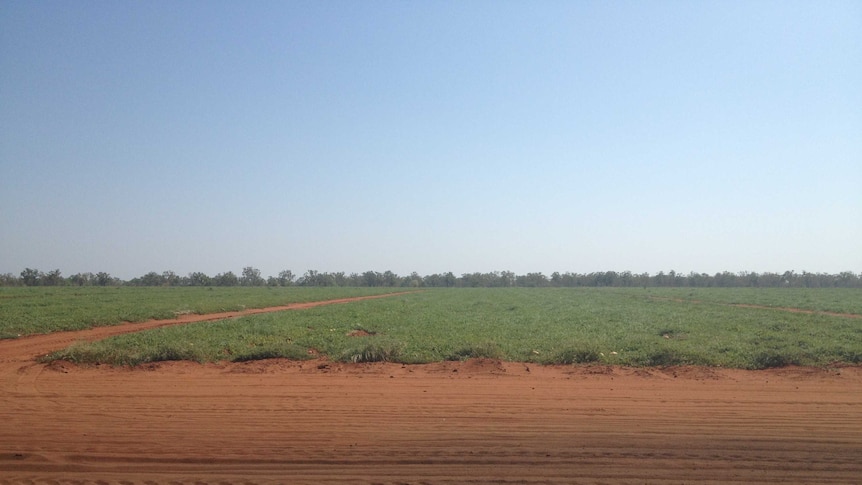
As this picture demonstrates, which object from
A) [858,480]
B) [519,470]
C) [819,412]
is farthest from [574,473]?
[819,412]

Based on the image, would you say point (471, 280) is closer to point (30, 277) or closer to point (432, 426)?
point (30, 277)

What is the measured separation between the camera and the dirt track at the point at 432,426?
5.40 metres

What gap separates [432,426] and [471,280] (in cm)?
14560

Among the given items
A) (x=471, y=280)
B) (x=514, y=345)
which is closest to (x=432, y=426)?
(x=514, y=345)

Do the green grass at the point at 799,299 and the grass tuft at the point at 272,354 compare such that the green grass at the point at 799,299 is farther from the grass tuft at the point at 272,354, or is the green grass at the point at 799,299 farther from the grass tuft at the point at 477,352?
the grass tuft at the point at 272,354

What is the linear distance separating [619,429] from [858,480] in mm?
2484

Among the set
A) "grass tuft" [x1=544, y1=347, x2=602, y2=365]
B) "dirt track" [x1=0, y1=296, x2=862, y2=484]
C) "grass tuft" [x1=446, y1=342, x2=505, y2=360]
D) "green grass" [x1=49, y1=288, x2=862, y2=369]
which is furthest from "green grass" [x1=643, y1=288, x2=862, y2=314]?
"grass tuft" [x1=446, y1=342, x2=505, y2=360]

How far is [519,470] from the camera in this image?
5348mm

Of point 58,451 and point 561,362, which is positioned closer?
point 58,451

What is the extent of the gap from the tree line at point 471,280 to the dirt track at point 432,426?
314 ft

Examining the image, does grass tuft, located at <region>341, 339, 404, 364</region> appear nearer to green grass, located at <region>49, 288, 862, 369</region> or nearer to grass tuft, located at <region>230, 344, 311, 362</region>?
green grass, located at <region>49, 288, 862, 369</region>

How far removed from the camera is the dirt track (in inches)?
213

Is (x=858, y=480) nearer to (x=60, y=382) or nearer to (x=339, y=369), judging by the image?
(x=339, y=369)

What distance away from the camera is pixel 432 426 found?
22.8 ft
